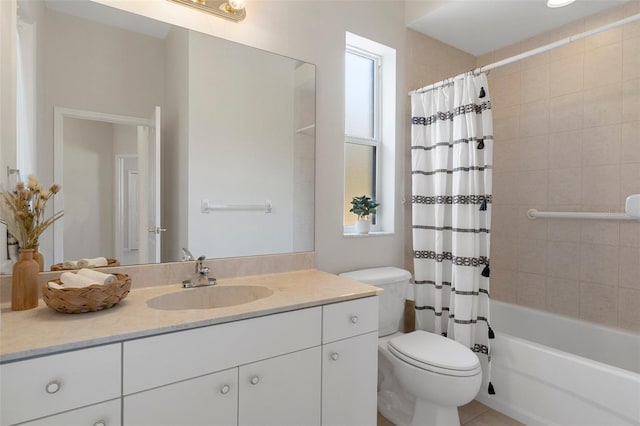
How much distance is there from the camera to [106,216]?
1373mm

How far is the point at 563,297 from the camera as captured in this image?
2.34 m

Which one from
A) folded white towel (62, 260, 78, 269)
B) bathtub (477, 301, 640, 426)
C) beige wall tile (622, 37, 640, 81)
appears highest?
beige wall tile (622, 37, 640, 81)

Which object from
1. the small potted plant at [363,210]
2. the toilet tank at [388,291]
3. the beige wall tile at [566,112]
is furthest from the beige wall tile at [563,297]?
the small potted plant at [363,210]

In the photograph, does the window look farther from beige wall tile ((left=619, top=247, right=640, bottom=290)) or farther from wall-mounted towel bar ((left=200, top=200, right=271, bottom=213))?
beige wall tile ((left=619, top=247, right=640, bottom=290))

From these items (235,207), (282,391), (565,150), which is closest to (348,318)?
(282,391)

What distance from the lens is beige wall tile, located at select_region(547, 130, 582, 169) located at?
228 cm

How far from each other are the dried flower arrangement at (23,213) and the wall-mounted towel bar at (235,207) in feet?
1.95

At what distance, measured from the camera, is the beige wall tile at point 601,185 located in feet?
6.93

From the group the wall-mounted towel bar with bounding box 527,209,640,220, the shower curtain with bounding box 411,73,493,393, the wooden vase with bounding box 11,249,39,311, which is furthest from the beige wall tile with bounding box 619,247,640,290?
the wooden vase with bounding box 11,249,39,311

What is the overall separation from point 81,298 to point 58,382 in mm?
262

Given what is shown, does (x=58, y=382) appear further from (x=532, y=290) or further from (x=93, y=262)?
(x=532, y=290)

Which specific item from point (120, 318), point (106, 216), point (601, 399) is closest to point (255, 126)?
point (106, 216)

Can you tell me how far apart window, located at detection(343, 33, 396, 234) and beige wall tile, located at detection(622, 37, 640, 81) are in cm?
144

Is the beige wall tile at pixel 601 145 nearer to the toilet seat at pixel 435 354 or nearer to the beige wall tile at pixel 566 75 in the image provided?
the beige wall tile at pixel 566 75
